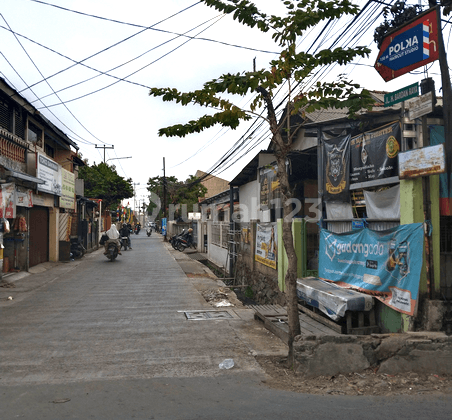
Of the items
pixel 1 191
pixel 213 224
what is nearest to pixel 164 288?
pixel 1 191

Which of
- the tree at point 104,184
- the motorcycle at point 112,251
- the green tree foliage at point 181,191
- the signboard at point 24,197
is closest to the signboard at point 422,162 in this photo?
the signboard at point 24,197

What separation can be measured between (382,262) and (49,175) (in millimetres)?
14486

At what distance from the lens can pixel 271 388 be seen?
510 cm

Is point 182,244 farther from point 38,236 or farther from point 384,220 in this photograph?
point 384,220

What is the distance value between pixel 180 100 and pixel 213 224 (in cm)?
1811

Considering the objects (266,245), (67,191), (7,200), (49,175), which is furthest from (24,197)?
(266,245)

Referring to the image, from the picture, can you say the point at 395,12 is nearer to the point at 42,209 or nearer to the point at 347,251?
the point at 347,251

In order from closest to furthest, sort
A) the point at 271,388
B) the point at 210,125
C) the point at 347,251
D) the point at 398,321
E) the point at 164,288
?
1. the point at 271,388
2. the point at 210,125
3. the point at 398,321
4. the point at 347,251
5. the point at 164,288

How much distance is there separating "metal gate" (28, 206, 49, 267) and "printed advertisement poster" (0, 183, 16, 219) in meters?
4.38

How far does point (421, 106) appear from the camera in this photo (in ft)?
21.8

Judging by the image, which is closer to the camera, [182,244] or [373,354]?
[373,354]

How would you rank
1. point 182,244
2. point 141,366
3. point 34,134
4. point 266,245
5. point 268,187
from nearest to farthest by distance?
1. point 141,366
2. point 266,245
3. point 268,187
4. point 34,134
5. point 182,244

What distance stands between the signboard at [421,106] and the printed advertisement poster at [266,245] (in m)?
5.90

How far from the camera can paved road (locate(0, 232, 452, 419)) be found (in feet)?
14.5
